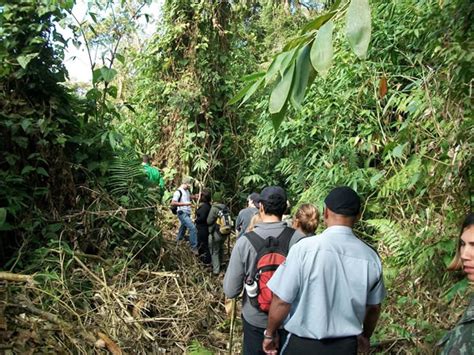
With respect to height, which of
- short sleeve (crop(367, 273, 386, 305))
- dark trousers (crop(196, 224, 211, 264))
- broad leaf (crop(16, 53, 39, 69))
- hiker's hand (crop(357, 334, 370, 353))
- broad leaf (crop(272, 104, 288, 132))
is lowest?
dark trousers (crop(196, 224, 211, 264))

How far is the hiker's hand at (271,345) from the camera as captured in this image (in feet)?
9.76

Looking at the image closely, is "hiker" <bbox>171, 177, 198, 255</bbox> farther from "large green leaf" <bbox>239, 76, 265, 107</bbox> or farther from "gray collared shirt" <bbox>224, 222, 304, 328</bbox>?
"large green leaf" <bbox>239, 76, 265, 107</bbox>

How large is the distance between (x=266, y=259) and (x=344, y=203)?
789mm

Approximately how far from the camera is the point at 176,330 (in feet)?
16.6

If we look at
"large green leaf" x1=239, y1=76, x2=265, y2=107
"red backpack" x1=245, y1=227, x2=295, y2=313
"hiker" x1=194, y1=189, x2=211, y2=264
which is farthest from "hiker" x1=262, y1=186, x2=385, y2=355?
"hiker" x1=194, y1=189, x2=211, y2=264

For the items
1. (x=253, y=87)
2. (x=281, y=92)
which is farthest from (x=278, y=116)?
(x=253, y=87)

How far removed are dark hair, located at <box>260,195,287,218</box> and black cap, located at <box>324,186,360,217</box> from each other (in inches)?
25.8

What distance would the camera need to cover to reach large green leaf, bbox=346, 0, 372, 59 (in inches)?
49.3

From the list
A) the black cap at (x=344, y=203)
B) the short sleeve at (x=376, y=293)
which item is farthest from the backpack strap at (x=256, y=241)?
the short sleeve at (x=376, y=293)

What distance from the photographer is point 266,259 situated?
325 cm

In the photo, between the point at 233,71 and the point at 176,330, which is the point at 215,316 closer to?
the point at 176,330

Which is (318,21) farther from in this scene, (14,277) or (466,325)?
(14,277)

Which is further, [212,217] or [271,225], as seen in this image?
[212,217]

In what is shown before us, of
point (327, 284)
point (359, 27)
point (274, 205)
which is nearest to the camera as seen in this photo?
point (359, 27)
